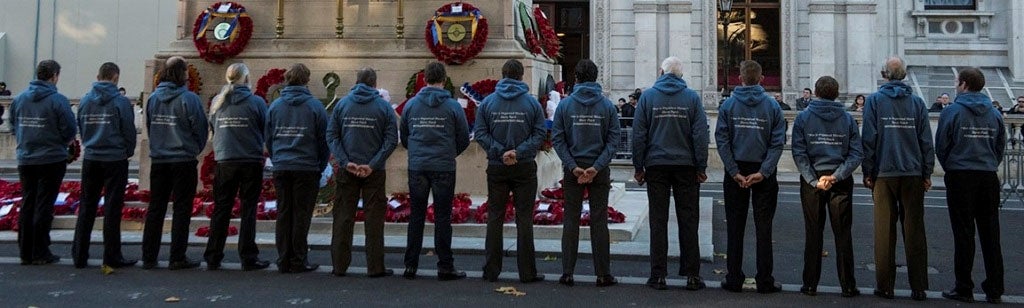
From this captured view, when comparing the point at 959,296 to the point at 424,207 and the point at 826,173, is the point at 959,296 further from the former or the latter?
the point at 424,207

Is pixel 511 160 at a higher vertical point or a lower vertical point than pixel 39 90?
lower

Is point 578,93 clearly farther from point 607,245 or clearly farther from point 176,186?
point 176,186

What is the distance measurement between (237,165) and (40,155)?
1870 millimetres

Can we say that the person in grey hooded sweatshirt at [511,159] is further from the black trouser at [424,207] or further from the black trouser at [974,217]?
the black trouser at [974,217]

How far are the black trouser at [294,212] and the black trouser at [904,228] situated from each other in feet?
15.8

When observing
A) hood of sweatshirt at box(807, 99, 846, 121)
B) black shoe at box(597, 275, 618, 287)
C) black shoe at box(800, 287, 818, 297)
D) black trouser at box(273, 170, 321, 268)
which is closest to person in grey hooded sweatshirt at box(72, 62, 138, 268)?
black trouser at box(273, 170, 321, 268)

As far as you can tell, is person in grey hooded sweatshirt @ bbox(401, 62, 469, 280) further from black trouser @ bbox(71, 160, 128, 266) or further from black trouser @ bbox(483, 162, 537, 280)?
black trouser @ bbox(71, 160, 128, 266)

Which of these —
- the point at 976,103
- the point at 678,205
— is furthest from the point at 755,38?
the point at 678,205

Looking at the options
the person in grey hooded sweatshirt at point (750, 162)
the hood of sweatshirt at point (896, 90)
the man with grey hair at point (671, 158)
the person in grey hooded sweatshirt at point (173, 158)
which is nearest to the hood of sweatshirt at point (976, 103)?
the hood of sweatshirt at point (896, 90)

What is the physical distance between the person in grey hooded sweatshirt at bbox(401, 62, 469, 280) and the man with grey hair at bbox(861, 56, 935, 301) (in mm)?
3414

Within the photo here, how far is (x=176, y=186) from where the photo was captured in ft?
26.2

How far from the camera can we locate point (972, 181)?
687 centimetres

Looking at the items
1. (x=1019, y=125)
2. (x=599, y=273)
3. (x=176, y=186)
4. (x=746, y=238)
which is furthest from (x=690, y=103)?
(x=1019, y=125)

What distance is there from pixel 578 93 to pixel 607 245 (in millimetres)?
1304
